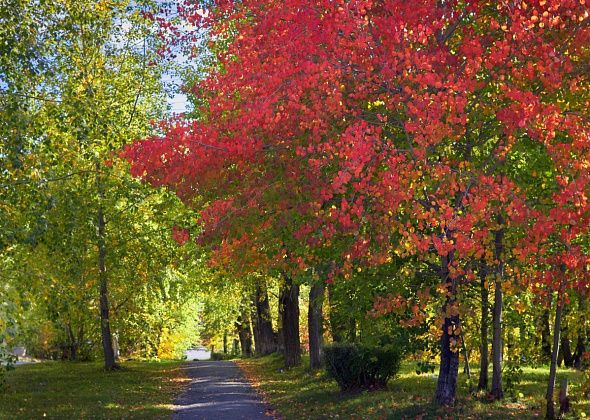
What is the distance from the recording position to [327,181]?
39.3 feet

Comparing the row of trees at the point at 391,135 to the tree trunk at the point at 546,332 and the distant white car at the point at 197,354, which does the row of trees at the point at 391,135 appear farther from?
the distant white car at the point at 197,354

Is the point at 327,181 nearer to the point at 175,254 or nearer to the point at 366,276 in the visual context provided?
the point at 366,276

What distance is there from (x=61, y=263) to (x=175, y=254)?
11055mm

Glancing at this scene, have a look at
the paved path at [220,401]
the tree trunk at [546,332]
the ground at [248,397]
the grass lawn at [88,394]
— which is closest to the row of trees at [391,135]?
the ground at [248,397]

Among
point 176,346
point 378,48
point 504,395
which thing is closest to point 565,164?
point 378,48

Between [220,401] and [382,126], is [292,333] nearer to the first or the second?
[220,401]

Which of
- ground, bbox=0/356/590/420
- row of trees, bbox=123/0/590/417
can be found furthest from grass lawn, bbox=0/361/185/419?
row of trees, bbox=123/0/590/417

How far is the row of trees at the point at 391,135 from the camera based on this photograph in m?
10.6

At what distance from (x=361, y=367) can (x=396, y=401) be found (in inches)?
109

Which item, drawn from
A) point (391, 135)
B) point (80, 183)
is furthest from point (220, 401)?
point (391, 135)

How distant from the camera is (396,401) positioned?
17.8m

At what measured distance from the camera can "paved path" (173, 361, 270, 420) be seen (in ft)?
57.5

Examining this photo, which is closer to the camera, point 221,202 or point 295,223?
point 221,202

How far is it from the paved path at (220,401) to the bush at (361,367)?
2.37 meters
